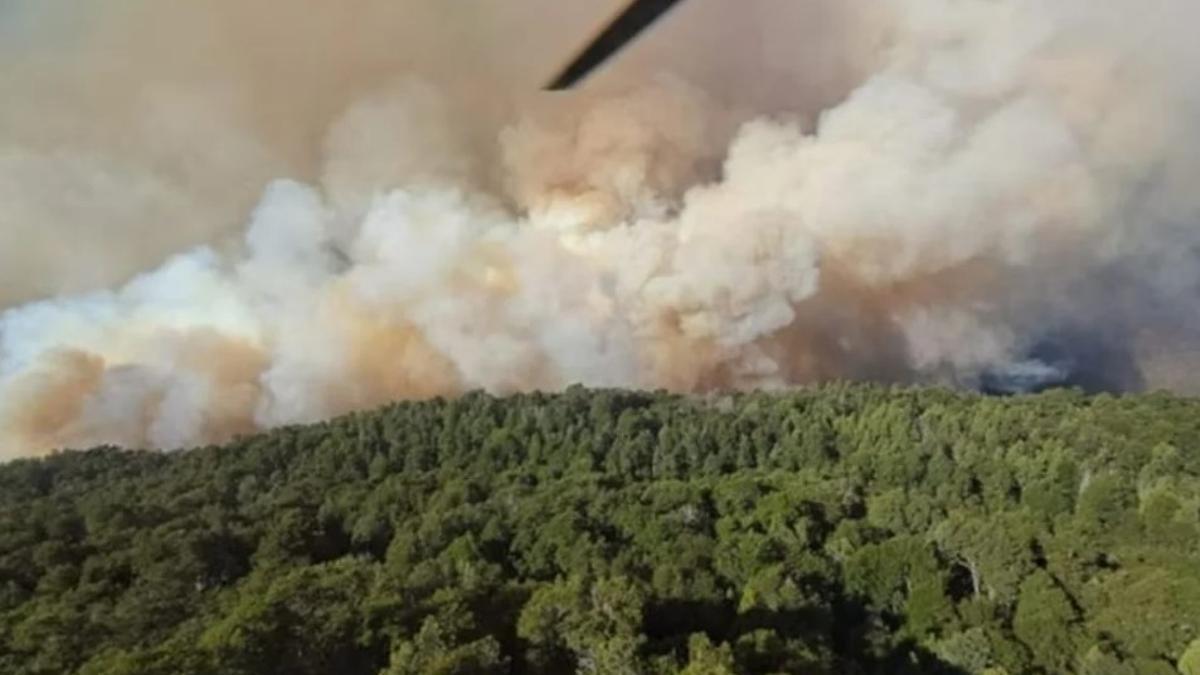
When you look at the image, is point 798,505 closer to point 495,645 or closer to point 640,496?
A: point 640,496

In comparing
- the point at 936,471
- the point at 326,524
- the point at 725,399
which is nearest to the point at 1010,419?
the point at 936,471

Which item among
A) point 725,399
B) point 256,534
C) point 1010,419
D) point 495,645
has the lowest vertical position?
point 495,645

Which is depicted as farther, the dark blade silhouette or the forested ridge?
the forested ridge

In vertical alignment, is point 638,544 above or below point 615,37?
above

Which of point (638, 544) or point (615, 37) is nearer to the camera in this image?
point (615, 37)

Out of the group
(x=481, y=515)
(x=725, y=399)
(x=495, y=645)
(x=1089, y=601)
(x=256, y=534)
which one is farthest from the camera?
(x=725, y=399)

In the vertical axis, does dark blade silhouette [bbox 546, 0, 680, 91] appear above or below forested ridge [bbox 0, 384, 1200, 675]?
below
